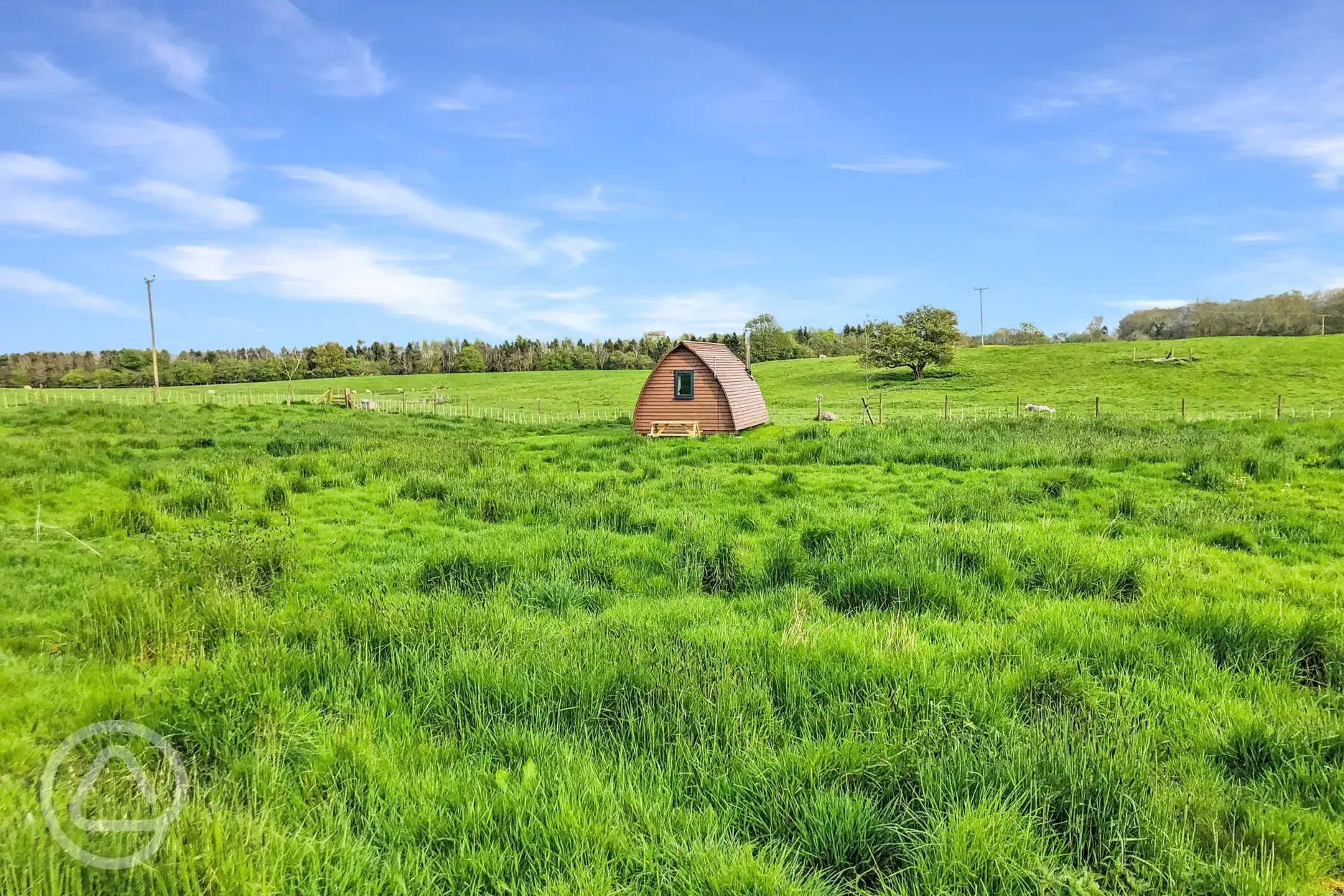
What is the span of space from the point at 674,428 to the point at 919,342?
1730 inches

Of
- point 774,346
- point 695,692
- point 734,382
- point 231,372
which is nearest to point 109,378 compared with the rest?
point 231,372

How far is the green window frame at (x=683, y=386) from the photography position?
97.5ft

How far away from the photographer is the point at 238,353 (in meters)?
141

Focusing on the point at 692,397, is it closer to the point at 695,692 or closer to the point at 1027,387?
the point at 695,692

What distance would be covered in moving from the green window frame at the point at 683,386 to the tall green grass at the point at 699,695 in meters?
19.0

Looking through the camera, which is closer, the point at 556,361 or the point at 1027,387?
the point at 1027,387

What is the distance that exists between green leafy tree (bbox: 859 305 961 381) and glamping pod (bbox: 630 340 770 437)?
40636 mm

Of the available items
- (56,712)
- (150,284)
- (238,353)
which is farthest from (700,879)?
(238,353)

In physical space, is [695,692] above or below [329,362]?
below

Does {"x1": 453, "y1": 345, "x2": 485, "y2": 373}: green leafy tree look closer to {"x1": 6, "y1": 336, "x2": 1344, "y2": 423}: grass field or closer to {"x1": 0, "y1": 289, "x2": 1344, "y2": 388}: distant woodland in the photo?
{"x1": 0, "y1": 289, "x2": 1344, "y2": 388}: distant woodland

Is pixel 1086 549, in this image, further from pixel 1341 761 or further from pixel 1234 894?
pixel 1234 894

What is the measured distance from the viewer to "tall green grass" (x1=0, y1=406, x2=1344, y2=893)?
2986 millimetres

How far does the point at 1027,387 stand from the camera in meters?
57.5

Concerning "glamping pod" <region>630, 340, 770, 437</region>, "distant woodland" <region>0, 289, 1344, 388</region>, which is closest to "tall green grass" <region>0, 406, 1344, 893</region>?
"glamping pod" <region>630, 340, 770, 437</region>
